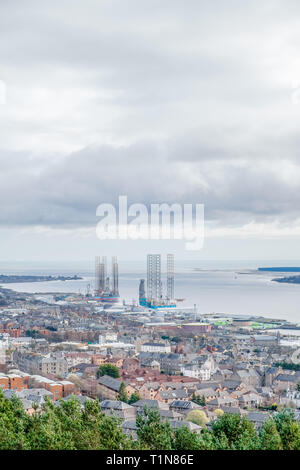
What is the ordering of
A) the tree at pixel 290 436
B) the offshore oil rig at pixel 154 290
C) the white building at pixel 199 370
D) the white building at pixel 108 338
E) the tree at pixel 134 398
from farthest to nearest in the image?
the offshore oil rig at pixel 154 290, the white building at pixel 108 338, the white building at pixel 199 370, the tree at pixel 134 398, the tree at pixel 290 436

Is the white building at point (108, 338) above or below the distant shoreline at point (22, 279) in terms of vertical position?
below

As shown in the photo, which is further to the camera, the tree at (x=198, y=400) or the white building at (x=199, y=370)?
the white building at (x=199, y=370)

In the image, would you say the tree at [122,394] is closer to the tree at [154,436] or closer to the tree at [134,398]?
the tree at [134,398]

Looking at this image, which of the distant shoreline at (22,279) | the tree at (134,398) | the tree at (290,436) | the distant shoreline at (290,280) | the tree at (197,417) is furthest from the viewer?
the distant shoreline at (290,280)

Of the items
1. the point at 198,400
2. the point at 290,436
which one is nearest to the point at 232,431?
the point at 290,436

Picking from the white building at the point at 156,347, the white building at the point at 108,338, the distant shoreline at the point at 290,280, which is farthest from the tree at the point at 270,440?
the distant shoreline at the point at 290,280
